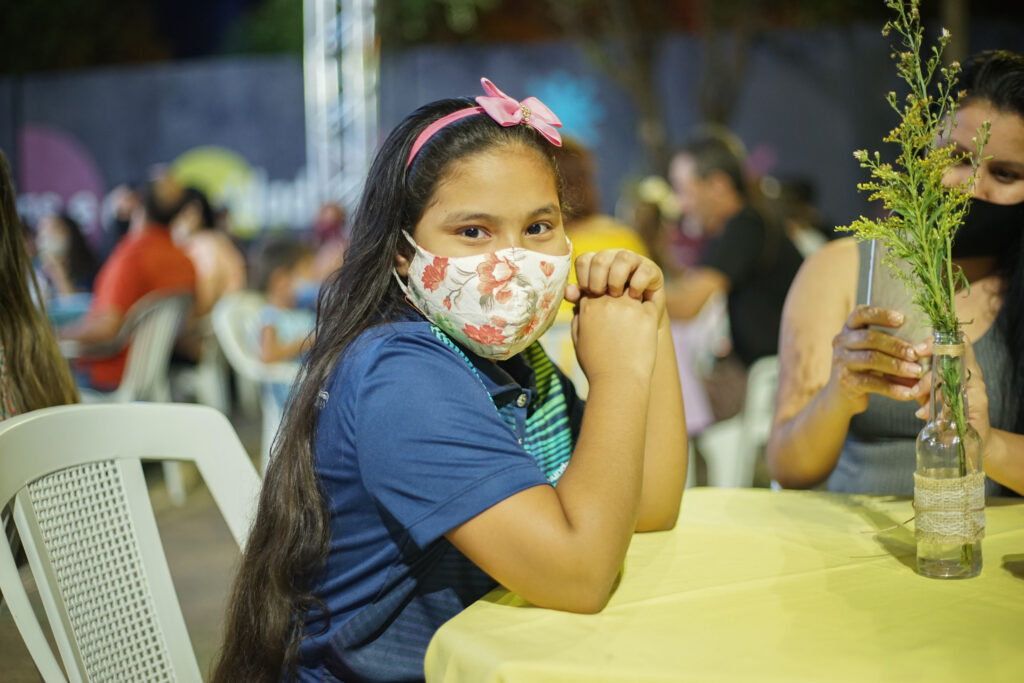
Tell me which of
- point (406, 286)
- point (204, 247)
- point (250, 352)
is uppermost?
point (406, 286)

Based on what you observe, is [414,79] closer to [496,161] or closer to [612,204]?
[612,204]

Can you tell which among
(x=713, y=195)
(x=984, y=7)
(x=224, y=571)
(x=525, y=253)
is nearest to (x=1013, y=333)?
(x=525, y=253)

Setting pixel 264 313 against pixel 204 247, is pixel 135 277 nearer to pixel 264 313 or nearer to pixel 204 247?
pixel 264 313

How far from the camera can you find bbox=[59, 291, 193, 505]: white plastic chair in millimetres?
4746

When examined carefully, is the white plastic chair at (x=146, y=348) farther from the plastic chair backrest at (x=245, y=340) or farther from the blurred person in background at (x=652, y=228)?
the blurred person in background at (x=652, y=228)

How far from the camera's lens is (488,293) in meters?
1.28

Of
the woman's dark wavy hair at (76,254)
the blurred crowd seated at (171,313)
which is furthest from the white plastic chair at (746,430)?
the woman's dark wavy hair at (76,254)

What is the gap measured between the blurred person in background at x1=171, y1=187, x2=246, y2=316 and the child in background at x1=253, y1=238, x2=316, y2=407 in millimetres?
974

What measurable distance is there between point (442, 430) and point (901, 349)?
0.66m

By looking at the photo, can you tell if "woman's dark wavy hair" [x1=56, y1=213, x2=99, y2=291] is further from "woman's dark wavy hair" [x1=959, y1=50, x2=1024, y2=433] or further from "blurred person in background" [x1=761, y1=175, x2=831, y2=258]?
"woman's dark wavy hair" [x1=959, y1=50, x2=1024, y2=433]

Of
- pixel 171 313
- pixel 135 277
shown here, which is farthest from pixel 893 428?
pixel 135 277

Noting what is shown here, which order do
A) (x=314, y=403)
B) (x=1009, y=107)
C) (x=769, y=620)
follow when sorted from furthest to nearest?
(x=1009, y=107)
(x=314, y=403)
(x=769, y=620)

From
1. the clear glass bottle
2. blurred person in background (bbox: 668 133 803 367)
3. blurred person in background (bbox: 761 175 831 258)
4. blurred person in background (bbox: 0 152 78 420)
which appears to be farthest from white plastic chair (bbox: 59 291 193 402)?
the clear glass bottle

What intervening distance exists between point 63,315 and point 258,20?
37.7 ft
